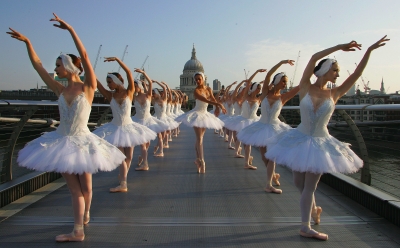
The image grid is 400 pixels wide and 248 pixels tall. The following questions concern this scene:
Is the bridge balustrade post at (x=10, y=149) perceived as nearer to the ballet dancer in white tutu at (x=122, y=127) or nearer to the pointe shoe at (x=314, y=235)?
the ballet dancer in white tutu at (x=122, y=127)

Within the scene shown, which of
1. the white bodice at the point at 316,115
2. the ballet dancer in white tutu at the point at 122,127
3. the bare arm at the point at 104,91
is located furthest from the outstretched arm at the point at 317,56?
the bare arm at the point at 104,91

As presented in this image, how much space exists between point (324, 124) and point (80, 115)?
267 cm

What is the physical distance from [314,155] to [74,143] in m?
2.49

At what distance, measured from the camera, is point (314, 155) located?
12.1 ft

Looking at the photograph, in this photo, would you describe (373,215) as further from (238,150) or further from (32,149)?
(238,150)

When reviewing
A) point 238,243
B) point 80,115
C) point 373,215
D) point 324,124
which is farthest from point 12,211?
point 373,215

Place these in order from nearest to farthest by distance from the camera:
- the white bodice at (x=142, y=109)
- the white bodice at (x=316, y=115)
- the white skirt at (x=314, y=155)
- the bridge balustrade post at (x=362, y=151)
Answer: the white skirt at (x=314, y=155) < the white bodice at (x=316, y=115) < the bridge balustrade post at (x=362, y=151) < the white bodice at (x=142, y=109)

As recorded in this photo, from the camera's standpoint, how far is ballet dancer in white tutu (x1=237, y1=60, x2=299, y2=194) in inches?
226

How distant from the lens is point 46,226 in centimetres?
409

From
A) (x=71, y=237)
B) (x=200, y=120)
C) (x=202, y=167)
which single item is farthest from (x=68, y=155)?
(x=200, y=120)

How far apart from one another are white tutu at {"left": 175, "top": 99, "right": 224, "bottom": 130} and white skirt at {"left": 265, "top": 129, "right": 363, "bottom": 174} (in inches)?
145

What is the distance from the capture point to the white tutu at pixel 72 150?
3496mm

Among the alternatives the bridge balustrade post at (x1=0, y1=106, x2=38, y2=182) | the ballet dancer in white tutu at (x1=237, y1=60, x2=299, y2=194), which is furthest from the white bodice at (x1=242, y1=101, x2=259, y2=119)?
the bridge balustrade post at (x1=0, y1=106, x2=38, y2=182)

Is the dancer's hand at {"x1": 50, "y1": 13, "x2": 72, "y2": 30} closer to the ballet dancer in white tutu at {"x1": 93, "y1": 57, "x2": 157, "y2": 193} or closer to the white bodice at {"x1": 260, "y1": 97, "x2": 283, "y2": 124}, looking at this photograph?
the ballet dancer in white tutu at {"x1": 93, "y1": 57, "x2": 157, "y2": 193}
